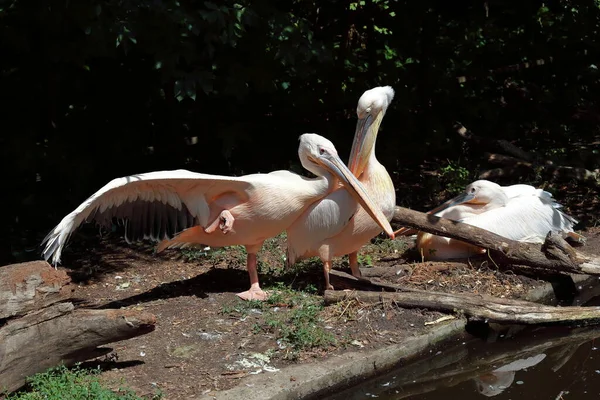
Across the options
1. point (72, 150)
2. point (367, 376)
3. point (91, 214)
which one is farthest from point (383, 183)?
point (72, 150)

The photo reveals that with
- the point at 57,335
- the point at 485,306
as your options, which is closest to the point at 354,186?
the point at 485,306

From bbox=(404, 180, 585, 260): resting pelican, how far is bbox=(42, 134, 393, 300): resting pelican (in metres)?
0.96

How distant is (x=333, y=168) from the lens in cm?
462

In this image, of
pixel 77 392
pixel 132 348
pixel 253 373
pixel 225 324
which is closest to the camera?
pixel 77 392

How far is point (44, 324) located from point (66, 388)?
296 millimetres

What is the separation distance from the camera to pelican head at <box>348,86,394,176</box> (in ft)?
15.8

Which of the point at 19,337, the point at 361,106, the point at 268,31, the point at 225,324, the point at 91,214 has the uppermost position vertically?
the point at 268,31

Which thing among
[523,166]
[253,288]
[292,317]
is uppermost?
[523,166]

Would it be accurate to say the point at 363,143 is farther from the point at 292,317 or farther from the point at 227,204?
the point at 292,317

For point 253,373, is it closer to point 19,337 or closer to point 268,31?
point 19,337

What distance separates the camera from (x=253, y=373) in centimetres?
384

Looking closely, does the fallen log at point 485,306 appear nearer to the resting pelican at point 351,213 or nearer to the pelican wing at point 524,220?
the resting pelican at point 351,213

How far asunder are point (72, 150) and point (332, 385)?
3398 millimetres

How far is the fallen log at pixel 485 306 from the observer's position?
439 centimetres
